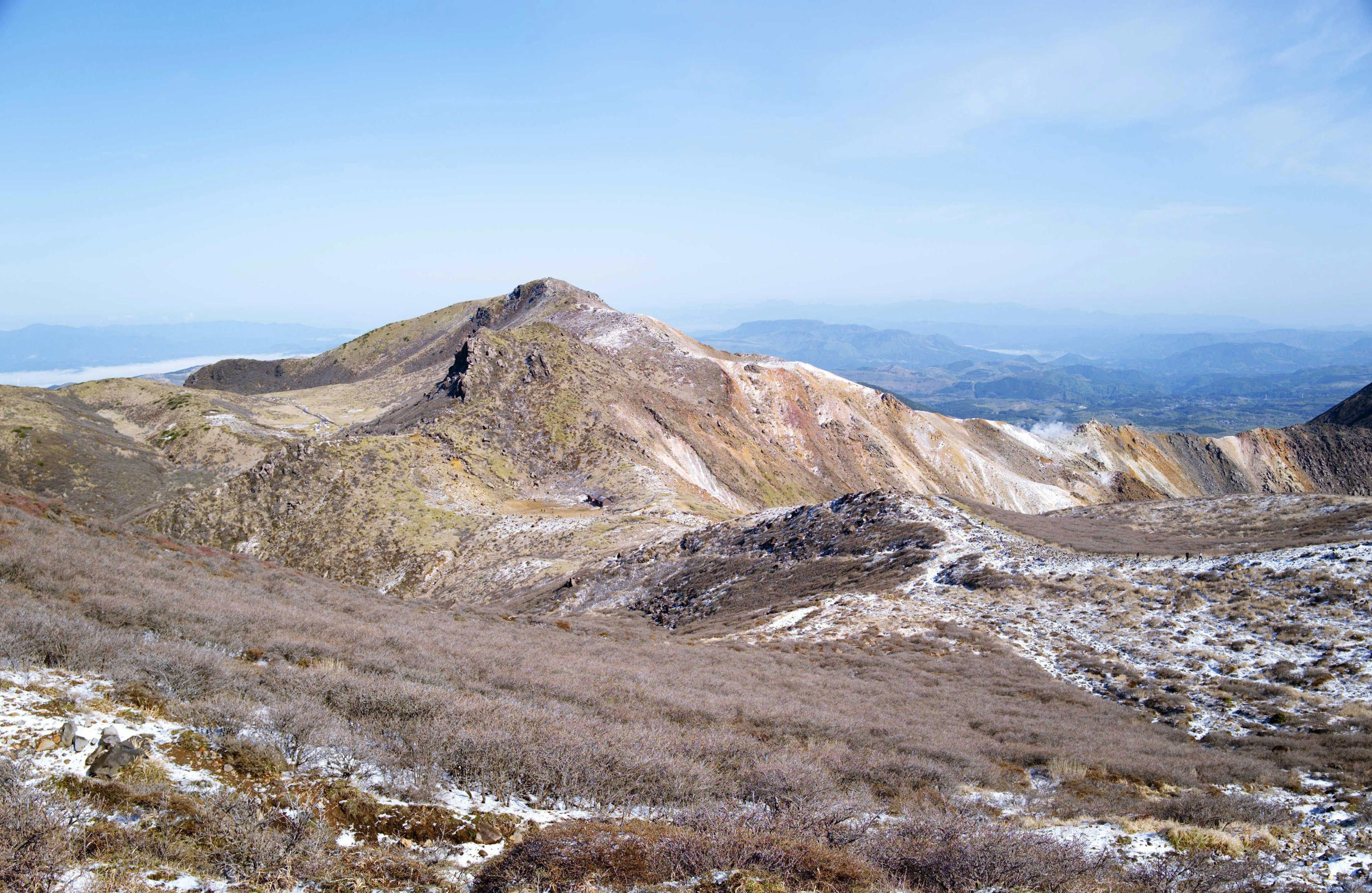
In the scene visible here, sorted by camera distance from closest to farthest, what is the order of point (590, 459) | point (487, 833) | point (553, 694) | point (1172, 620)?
point (487, 833) → point (553, 694) → point (1172, 620) → point (590, 459)

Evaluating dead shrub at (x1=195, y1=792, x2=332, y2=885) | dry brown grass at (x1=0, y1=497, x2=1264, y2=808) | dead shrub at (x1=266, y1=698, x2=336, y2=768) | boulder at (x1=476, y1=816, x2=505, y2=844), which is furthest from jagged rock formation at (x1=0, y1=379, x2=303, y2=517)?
boulder at (x1=476, y1=816, x2=505, y2=844)

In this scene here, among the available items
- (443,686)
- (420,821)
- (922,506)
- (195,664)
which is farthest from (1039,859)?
(922,506)

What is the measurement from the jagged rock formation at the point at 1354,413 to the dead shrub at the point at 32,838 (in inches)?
5754

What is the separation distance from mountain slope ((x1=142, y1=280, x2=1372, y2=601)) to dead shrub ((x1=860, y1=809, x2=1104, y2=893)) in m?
26.1

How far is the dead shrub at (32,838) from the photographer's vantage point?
4.18 metres

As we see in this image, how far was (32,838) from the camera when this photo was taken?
446 centimetres

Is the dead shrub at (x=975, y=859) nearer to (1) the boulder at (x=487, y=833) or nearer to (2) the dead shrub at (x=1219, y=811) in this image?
(2) the dead shrub at (x=1219, y=811)

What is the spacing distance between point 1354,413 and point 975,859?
148097 millimetres

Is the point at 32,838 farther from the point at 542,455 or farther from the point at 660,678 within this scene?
the point at 542,455

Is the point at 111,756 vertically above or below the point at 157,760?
above

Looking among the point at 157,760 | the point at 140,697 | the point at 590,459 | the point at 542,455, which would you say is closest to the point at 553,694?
the point at 140,697

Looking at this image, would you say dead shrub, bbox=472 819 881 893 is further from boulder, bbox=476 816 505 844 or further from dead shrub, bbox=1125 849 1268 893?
dead shrub, bbox=1125 849 1268 893

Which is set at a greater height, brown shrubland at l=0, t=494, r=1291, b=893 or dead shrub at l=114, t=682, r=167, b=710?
dead shrub at l=114, t=682, r=167, b=710

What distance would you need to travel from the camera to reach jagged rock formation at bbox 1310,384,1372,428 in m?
103
